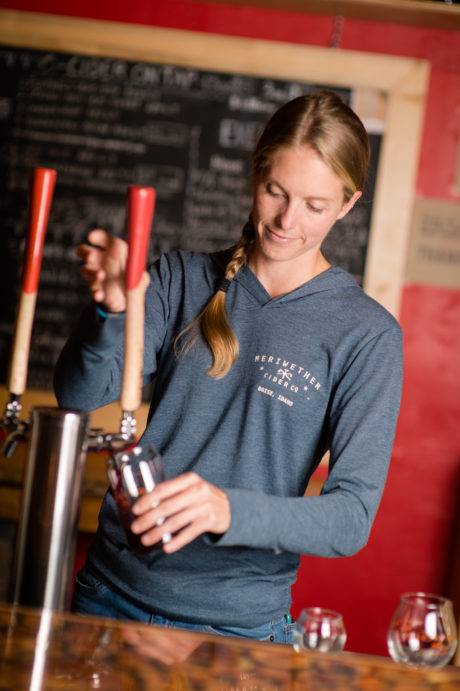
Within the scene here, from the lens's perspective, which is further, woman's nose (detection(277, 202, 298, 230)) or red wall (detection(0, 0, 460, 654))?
red wall (detection(0, 0, 460, 654))

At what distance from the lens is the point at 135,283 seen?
102cm

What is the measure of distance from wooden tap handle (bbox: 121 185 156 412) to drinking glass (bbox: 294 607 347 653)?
1.14 feet

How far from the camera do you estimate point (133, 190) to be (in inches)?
38.6

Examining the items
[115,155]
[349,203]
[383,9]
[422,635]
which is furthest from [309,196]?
[115,155]

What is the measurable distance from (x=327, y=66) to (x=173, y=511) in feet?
8.19

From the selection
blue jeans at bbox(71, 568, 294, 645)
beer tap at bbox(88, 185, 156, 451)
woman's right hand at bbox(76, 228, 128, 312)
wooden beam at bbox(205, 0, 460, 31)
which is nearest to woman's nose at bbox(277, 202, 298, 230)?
woman's right hand at bbox(76, 228, 128, 312)

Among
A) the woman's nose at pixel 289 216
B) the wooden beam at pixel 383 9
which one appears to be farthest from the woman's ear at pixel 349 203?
the wooden beam at pixel 383 9

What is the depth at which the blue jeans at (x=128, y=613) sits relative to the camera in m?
1.51

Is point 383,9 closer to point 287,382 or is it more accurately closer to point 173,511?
point 287,382

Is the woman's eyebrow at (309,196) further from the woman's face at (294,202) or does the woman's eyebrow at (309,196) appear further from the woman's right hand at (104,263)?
the woman's right hand at (104,263)

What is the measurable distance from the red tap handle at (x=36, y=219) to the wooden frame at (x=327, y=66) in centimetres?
230

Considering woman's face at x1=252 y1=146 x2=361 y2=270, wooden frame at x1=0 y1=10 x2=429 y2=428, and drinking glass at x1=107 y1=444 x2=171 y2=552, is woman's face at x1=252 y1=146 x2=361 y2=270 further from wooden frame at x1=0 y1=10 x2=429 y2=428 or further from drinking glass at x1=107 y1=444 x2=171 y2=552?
wooden frame at x1=0 y1=10 x2=429 y2=428

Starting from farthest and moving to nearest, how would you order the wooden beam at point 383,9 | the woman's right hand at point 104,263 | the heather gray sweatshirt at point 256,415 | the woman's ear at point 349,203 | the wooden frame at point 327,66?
the wooden frame at point 327,66 → the wooden beam at point 383,9 → the woman's ear at point 349,203 → the heather gray sweatshirt at point 256,415 → the woman's right hand at point 104,263

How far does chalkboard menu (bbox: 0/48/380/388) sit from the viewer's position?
332cm
